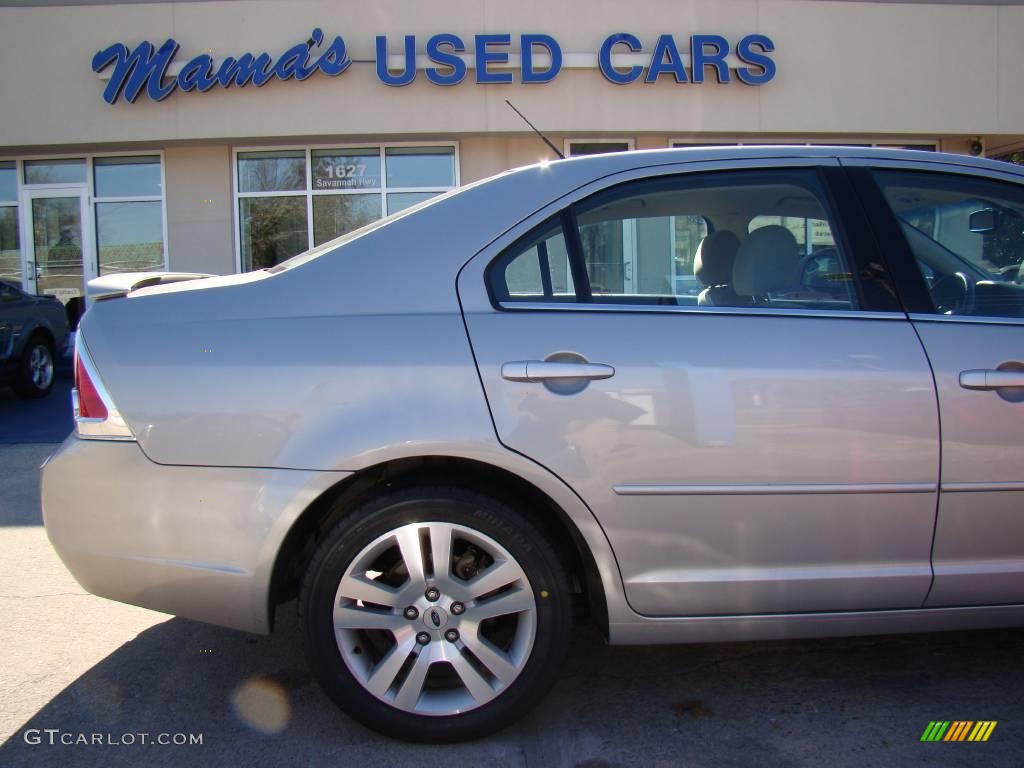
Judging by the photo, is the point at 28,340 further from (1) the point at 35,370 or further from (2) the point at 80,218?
(2) the point at 80,218

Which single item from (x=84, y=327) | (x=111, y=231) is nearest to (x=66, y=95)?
(x=111, y=231)

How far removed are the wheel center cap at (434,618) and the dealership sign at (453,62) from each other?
946 centimetres

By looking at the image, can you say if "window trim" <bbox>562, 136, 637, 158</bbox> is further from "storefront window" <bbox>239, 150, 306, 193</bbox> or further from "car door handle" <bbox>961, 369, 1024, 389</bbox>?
"car door handle" <bbox>961, 369, 1024, 389</bbox>

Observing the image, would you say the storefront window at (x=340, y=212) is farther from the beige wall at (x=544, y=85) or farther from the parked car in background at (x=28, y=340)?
the parked car in background at (x=28, y=340)

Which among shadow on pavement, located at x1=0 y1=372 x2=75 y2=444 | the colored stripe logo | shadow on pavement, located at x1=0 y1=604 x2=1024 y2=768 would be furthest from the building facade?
the colored stripe logo

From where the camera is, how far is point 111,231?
39.3 ft

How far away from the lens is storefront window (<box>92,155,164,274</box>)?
1188 centimetres

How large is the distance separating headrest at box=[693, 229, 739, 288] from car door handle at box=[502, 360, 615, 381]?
59 cm

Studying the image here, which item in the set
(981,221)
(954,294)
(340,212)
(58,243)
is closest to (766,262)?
(954,294)

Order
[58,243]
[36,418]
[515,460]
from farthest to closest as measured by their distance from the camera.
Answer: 1. [58,243]
2. [36,418]
3. [515,460]

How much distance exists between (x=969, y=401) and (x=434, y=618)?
1.67m

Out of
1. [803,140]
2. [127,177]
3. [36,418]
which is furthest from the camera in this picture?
[127,177]

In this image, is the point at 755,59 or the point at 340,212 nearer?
the point at 755,59

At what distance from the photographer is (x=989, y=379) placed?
7.79 feet
